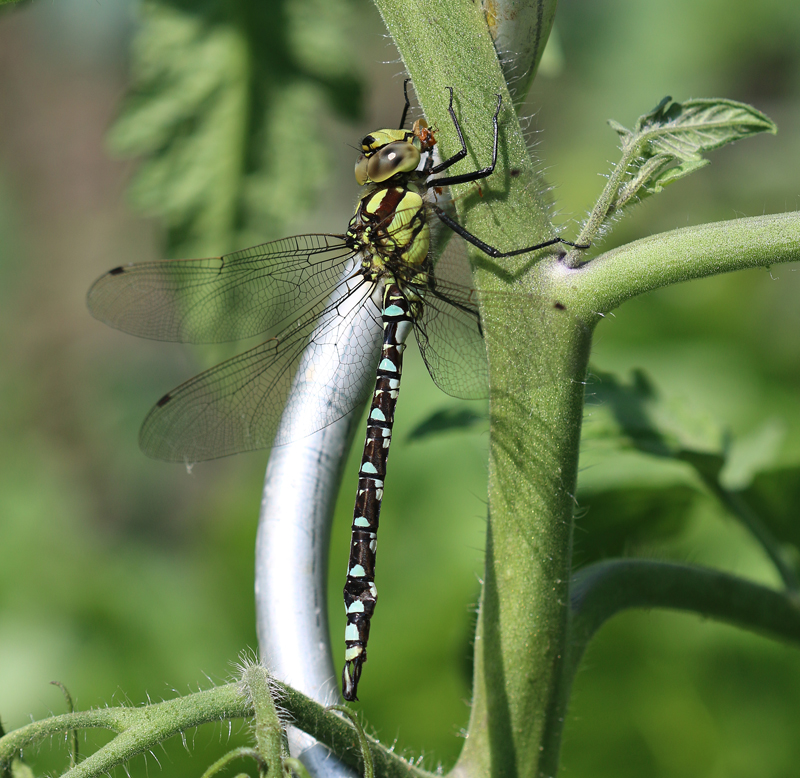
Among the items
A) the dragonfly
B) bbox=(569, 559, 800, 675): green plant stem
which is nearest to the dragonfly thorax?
the dragonfly

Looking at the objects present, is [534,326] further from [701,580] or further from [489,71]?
[701,580]

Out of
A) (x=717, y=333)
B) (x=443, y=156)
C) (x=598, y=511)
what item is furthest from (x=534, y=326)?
(x=717, y=333)

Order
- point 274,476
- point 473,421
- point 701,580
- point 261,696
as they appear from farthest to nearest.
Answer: point 473,421, point 274,476, point 701,580, point 261,696

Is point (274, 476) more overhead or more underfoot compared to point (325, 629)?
more overhead

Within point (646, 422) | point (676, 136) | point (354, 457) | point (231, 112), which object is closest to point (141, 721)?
point (676, 136)

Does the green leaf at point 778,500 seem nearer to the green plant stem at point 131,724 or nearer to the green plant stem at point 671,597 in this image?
the green plant stem at point 671,597

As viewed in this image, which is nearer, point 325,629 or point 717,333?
point 325,629

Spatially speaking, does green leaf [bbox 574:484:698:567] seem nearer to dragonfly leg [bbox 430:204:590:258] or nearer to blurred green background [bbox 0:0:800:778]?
blurred green background [bbox 0:0:800:778]
